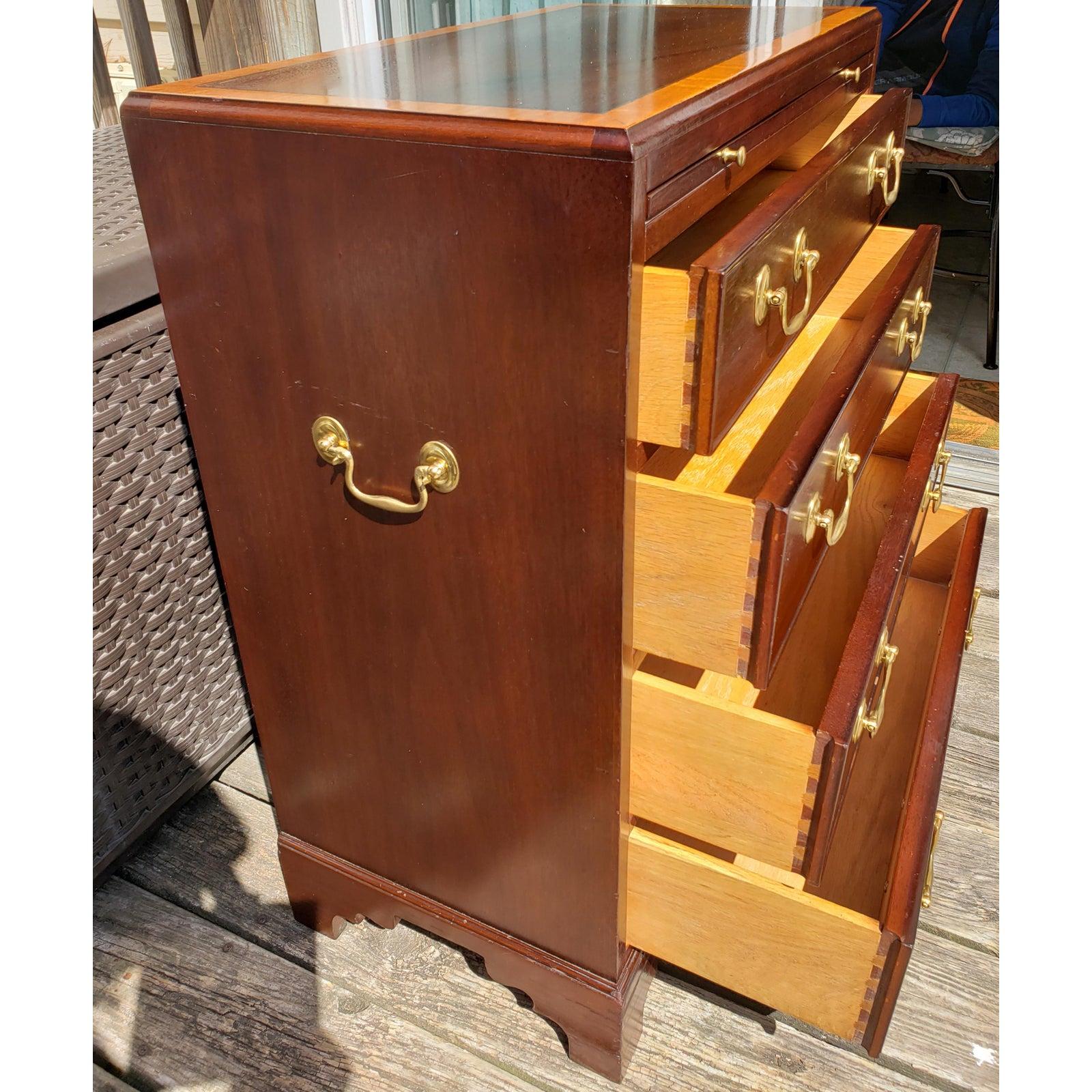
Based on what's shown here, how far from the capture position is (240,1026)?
3.50 ft

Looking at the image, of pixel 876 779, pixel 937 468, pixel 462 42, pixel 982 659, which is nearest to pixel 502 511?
pixel 462 42

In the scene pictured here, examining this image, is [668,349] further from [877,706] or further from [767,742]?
[877,706]

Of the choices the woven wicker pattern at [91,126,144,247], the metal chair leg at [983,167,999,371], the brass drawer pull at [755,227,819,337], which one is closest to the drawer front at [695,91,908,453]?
the brass drawer pull at [755,227,819,337]

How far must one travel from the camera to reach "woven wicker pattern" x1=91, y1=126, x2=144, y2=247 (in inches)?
43.6

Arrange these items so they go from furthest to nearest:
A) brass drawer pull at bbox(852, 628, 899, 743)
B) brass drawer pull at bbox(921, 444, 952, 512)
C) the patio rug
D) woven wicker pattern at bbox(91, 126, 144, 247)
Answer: the patio rug < brass drawer pull at bbox(921, 444, 952, 512) < woven wicker pattern at bbox(91, 126, 144, 247) < brass drawer pull at bbox(852, 628, 899, 743)

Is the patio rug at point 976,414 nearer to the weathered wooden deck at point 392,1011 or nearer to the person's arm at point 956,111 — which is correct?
the person's arm at point 956,111

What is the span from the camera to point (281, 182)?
688 mm

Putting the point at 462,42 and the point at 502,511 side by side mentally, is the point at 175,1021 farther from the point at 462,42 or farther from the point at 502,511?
the point at 462,42

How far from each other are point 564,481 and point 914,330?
2.41ft

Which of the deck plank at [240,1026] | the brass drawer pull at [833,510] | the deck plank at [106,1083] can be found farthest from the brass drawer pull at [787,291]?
the deck plank at [106,1083]

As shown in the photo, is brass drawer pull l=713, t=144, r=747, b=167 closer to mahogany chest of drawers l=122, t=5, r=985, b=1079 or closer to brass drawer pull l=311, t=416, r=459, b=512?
mahogany chest of drawers l=122, t=5, r=985, b=1079

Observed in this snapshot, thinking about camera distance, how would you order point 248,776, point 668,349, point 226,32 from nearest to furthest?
1. point 668,349
2. point 248,776
3. point 226,32

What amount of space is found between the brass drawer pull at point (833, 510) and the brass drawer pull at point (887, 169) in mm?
364

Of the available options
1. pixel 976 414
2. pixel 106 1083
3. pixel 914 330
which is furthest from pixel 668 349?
pixel 976 414
